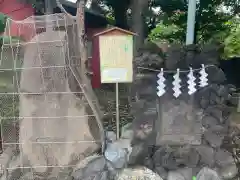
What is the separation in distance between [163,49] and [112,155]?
1.91m

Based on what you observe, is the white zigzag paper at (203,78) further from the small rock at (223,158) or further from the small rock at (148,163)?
the small rock at (148,163)

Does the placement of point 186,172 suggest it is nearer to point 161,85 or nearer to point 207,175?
point 207,175

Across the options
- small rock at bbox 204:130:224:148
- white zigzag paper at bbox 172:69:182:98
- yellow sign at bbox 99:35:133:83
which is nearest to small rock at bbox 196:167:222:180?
small rock at bbox 204:130:224:148

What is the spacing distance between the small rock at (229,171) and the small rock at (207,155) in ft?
0.73

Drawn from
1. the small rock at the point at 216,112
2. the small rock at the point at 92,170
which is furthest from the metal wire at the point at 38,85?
the small rock at the point at 216,112

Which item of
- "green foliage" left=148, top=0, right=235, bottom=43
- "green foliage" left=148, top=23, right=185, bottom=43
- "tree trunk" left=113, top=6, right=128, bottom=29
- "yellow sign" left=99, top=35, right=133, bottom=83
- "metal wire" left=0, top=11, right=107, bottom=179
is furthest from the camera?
"tree trunk" left=113, top=6, right=128, bottom=29

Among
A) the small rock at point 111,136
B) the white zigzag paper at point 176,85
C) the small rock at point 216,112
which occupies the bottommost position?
the small rock at point 111,136

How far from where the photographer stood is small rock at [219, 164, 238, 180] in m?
4.61

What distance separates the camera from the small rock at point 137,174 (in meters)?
4.37

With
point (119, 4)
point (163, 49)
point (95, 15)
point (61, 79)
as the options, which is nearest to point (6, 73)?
point (61, 79)

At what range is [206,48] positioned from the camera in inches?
183

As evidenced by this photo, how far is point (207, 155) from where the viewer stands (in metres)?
4.62

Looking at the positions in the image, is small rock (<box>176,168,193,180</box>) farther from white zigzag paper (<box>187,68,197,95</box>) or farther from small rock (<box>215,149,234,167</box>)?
white zigzag paper (<box>187,68,197,95</box>)

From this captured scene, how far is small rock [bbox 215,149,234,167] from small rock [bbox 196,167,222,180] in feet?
0.72
